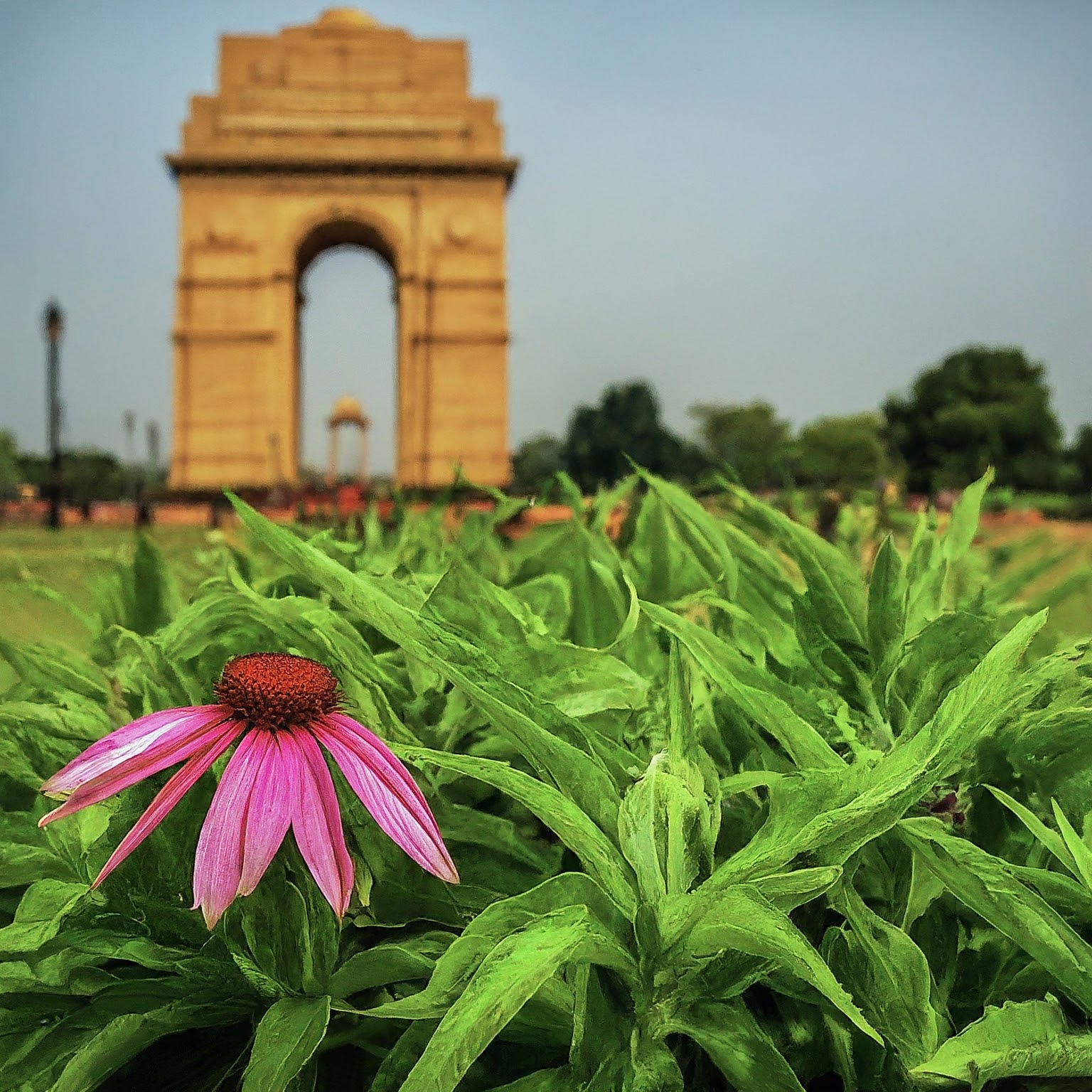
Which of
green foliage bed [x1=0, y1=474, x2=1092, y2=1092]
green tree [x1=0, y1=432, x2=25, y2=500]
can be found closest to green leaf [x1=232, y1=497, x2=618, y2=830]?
green foliage bed [x1=0, y1=474, x2=1092, y2=1092]

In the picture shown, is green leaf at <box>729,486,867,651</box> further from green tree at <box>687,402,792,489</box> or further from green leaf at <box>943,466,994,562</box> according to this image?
green tree at <box>687,402,792,489</box>

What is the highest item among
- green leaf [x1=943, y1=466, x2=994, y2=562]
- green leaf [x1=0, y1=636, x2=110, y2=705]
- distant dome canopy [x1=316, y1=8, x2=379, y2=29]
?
distant dome canopy [x1=316, y1=8, x2=379, y2=29]

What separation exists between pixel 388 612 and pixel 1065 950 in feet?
0.70

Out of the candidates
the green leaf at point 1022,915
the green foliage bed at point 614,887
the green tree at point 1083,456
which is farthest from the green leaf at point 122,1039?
the green tree at point 1083,456

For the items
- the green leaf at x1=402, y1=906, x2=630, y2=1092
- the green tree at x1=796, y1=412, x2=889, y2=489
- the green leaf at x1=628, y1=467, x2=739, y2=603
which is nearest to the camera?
the green leaf at x1=402, y1=906, x2=630, y2=1092

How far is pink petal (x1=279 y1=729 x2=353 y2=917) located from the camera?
249mm

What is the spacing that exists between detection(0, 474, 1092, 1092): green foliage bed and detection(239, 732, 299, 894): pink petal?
41 mm

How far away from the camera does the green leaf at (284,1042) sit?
25cm

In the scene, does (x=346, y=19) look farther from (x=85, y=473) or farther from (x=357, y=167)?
(x=85, y=473)

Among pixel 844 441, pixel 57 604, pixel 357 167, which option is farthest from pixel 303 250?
pixel 844 441

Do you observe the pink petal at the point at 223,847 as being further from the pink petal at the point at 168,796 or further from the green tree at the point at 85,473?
the green tree at the point at 85,473

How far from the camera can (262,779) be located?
0.85 feet

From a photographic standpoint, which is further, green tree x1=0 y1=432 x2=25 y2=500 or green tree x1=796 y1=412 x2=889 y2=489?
green tree x1=0 y1=432 x2=25 y2=500

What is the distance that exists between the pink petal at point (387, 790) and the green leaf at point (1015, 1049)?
13 cm
